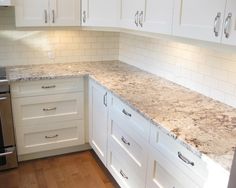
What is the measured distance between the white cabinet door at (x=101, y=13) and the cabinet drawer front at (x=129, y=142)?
100cm

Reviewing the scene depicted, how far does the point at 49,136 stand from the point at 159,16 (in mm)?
1671

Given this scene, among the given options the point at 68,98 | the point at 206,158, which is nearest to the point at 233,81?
the point at 206,158

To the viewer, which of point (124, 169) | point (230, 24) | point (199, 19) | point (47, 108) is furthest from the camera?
point (47, 108)

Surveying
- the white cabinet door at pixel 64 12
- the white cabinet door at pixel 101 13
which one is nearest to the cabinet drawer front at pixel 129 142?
the white cabinet door at pixel 101 13

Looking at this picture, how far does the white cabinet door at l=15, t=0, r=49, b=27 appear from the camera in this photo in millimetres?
2602

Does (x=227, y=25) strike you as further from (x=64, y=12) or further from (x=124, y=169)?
(x=64, y=12)

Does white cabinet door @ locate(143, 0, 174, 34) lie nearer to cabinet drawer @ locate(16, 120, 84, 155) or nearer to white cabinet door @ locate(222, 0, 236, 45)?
white cabinet door @ locate(222, 0, 236, 45)

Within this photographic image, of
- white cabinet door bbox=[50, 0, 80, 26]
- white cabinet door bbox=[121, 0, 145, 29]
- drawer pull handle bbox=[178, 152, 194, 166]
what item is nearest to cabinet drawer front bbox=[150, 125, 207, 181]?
drawer pull handle bbox=[178, 152, 194, 166]

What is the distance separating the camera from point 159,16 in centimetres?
197

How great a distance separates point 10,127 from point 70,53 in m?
1.12

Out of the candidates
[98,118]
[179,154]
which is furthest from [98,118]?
[179,154]

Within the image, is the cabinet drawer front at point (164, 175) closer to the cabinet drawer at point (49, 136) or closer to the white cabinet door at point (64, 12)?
the cabinet drawer at point (49, 136)

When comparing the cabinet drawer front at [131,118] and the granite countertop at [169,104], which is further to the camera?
the cabinet drawer front at [131,118]

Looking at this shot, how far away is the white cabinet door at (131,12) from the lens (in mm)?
2221
